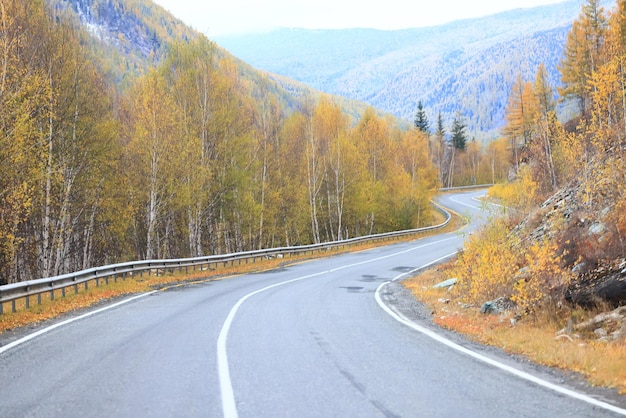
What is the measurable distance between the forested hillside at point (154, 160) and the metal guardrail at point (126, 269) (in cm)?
205

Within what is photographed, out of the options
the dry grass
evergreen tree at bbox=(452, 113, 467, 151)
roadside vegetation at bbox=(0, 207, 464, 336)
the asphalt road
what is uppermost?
evergreen tree at bbox=(452, 113, 467, 151)

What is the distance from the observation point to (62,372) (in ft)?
22.4

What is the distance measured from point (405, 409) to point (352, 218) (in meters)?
46.3

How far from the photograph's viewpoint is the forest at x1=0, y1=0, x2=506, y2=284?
18062 mm

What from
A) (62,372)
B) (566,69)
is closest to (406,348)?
(62,372)

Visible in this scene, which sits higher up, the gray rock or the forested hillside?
the forested hillside

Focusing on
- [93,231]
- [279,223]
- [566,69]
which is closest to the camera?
[93,231]

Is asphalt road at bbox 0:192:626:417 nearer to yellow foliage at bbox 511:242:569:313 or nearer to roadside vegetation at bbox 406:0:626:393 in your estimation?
roadside vegetation at bbox 406:0:626:393

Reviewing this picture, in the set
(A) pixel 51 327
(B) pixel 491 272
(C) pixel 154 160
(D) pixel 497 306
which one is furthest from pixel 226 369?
(C) pixel 154 160

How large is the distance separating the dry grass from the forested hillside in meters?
12.0

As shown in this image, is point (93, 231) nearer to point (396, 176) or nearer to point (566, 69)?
point (396, 176)

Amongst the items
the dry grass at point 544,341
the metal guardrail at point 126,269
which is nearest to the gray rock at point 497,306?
the dry grass at point 544,341

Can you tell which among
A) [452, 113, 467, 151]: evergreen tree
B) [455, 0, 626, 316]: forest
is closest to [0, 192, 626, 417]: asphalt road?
[455, 0, 626, 316]: forest

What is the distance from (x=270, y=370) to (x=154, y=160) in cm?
2043
